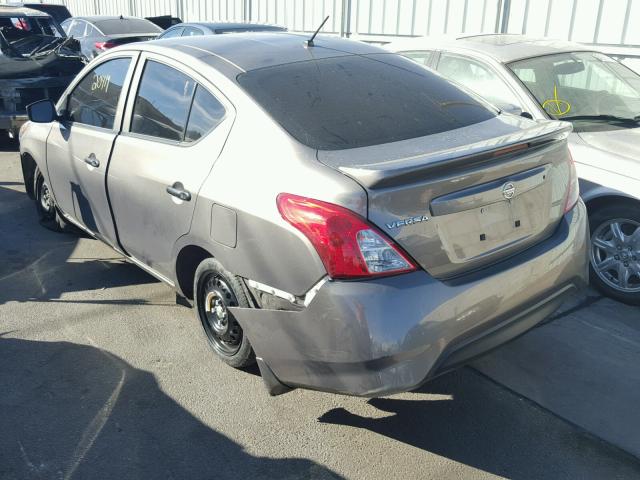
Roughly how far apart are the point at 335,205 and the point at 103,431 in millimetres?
1617

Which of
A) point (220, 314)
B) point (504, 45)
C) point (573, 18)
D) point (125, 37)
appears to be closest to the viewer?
point (220, 314)

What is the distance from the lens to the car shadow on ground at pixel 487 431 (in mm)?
2875

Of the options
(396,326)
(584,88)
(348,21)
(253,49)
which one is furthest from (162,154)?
(348,21)

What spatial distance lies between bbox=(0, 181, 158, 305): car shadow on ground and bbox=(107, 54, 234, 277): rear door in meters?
0.78

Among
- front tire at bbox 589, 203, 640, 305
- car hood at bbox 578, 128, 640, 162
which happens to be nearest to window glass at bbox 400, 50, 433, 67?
car hood at bbox 578, 128, 640, 162

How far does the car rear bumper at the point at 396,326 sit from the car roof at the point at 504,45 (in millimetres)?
2595

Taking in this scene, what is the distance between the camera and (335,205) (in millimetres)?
2578

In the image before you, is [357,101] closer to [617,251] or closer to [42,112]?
[617,251]

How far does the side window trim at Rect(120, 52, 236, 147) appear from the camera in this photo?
3.30m

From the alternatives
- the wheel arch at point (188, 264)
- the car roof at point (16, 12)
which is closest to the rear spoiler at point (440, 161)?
the wheel arch at point (188, 264)

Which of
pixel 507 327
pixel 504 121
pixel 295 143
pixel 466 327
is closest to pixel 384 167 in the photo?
pixel 295 143

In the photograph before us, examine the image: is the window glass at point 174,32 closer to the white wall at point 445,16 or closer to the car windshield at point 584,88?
the white wall at point 445,16

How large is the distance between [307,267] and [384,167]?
518 millimetres

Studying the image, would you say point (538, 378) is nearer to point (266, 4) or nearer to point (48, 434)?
point (48, 434)
